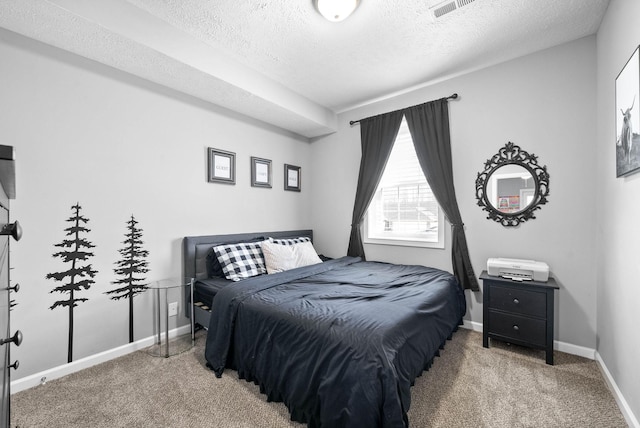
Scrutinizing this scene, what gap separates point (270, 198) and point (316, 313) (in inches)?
86.5

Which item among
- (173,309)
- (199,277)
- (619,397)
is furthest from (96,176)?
(619,397)

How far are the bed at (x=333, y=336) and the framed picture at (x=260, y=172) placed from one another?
4.31 feet

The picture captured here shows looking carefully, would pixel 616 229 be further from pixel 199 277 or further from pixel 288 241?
pixel 199 277

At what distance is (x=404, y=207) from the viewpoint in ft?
11.2

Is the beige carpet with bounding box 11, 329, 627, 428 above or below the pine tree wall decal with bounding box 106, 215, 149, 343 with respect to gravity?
below

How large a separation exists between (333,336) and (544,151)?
2438mm

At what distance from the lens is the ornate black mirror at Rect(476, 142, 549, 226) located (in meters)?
2.52

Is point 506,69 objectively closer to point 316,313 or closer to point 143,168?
point 316,313

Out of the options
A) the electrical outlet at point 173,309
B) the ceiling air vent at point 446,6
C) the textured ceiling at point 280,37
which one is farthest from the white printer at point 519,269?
→ the electrical outlet at point 173,309

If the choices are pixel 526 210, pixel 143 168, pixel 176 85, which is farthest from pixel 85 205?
pixel 526 210

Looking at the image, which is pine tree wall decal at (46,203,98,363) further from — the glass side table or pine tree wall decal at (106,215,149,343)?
the glass side table

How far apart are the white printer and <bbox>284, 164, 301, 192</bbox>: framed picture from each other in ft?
8.22

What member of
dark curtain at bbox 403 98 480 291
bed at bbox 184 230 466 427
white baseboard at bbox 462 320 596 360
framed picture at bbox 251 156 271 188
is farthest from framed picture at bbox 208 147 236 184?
white baseboard at bbox 462 320 596 360

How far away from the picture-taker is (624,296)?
1715 millimetres
